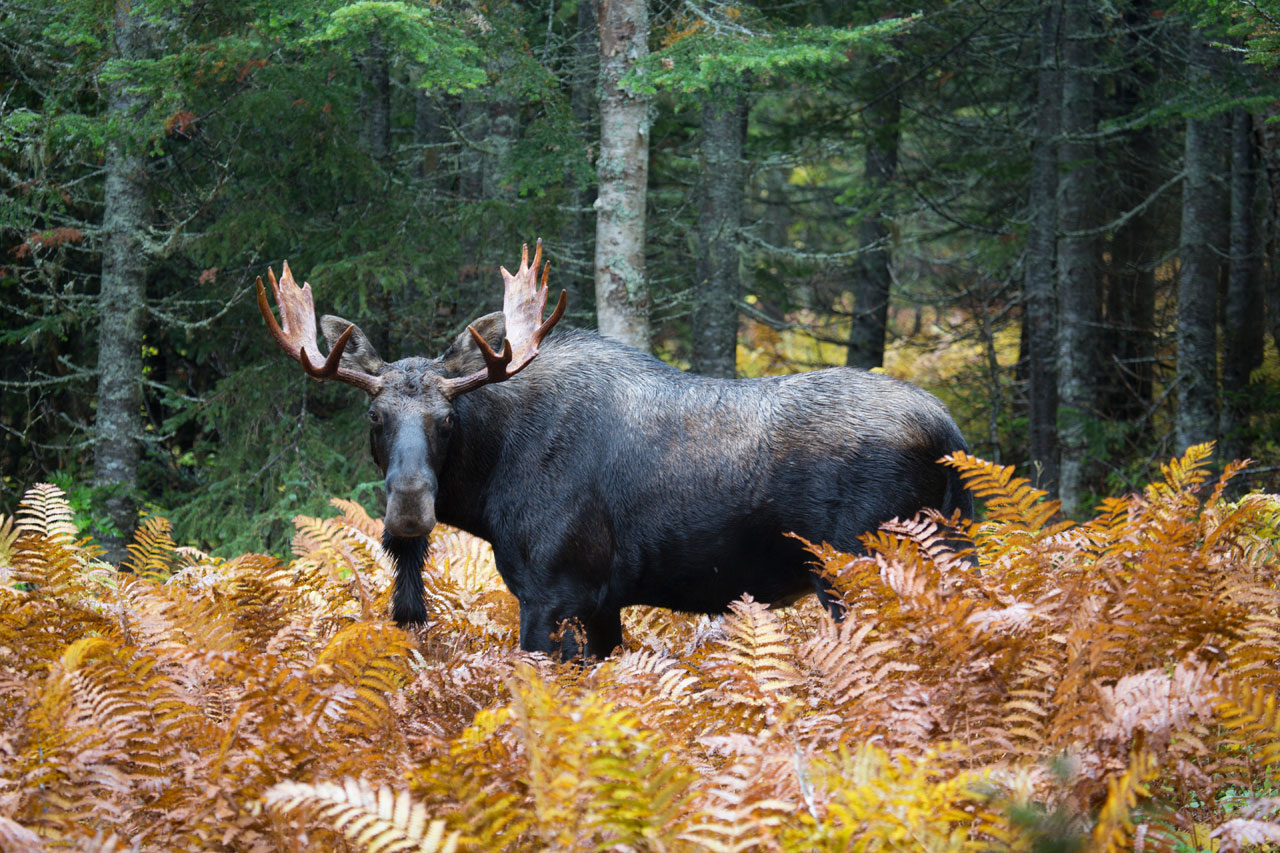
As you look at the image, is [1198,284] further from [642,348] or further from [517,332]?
[517,332]

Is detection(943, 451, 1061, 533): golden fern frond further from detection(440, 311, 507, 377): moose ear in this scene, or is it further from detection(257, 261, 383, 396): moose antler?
detection(257, 261, 383, 396): moose antler

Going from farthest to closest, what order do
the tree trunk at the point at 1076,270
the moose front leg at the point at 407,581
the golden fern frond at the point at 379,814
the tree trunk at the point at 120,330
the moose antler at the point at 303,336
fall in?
the tree trunk at the point at 1076,270 < the tree trunk at the point at 120,330 < the moose front leg at the point at 407,581 < the moose antler at the point at 303,336 < the golden fern frond at the point at 379,814

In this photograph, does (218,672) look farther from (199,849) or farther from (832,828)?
(832,828)

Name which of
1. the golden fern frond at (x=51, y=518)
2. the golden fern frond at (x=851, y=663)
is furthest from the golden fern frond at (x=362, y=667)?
the golden fern frond at (x=51, y=518)

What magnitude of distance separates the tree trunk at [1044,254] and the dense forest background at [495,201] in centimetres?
4

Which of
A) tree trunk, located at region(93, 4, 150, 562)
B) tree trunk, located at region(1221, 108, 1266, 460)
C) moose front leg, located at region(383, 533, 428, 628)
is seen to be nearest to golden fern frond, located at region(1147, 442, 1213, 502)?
moose front leg, located at region(383, 533, 428, 628)

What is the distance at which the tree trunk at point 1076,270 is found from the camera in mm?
14766

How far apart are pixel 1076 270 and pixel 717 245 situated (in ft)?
18.1

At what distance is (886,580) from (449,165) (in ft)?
47.4

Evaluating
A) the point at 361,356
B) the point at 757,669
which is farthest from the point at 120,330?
the point at 757,669

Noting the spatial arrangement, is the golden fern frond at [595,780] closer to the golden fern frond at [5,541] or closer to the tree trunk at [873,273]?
the golden fern frond at [5,541]

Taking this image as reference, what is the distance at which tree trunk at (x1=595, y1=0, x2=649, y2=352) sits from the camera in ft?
30.9

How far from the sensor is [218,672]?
13.1 feet

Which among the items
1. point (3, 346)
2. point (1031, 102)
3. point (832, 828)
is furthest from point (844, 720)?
point (1031, 102)
